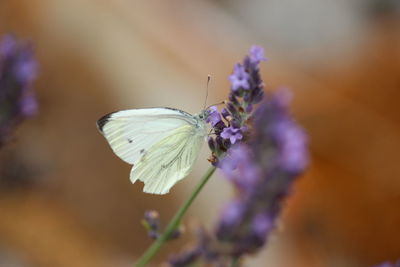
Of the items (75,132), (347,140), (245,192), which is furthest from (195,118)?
(347,140)

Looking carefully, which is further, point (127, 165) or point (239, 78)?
point (127, 165)

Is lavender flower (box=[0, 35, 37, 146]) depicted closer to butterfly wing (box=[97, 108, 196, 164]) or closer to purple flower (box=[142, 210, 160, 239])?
butterfly wing (box=[97, 108, 196, 164])

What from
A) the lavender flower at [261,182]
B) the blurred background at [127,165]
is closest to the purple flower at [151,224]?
the lavender flower at [261,182]

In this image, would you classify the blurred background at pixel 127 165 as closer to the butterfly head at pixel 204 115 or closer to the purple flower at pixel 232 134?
the butterfly head at pixel 204 115

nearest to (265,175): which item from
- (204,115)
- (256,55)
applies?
(256,55)

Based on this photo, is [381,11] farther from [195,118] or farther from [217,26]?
[195,118]

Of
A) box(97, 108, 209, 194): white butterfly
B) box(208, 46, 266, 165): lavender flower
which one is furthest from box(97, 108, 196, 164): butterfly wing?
box(208, 46, 266, 165): lavender flower

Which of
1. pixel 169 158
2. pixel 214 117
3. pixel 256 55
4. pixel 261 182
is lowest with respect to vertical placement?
pixel 261 182

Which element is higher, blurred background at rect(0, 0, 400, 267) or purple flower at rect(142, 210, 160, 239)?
blurred background at rect(0, 0, 400, 267)

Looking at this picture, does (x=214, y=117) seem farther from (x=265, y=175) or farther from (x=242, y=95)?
(x=265, y=175)
